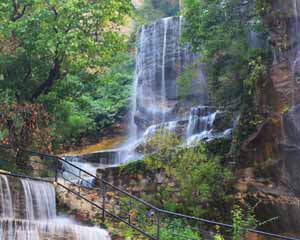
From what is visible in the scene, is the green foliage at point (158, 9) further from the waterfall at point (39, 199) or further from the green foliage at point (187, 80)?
the waterfall at point (39, 199)

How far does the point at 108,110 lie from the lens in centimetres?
2469

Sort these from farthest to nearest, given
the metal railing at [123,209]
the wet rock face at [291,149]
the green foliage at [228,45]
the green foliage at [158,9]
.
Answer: the green foliage at [158,9]
the green foliage at [228,45]
the wet rock face at [291,149]
the metal railing at [123,209]

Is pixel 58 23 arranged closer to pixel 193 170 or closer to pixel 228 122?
pixel 193 170

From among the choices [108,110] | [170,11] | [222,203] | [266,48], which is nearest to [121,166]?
[222,203]

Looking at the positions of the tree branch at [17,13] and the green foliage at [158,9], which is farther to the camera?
the green foliage at [158,9]

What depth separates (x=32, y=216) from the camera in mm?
9680

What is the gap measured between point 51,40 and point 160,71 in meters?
12.0

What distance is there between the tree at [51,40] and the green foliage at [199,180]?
12.4 ft

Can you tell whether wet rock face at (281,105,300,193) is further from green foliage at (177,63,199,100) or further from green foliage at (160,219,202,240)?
green foliage at (177,63,199,100)

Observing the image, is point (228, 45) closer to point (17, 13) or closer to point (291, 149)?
point (291, 149)

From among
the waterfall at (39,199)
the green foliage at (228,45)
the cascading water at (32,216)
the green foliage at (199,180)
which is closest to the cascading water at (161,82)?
the green foliage at (228,45)

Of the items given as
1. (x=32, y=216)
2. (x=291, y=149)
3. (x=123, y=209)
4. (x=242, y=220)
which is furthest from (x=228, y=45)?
(x=32, y=216)

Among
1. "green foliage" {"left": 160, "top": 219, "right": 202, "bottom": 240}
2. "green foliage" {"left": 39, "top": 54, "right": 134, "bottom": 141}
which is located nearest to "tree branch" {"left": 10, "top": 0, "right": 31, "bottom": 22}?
"green foliage" {"left": 39, "top": 54, "right": 134, "bottom": 141}

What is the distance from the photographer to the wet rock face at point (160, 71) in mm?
22406
